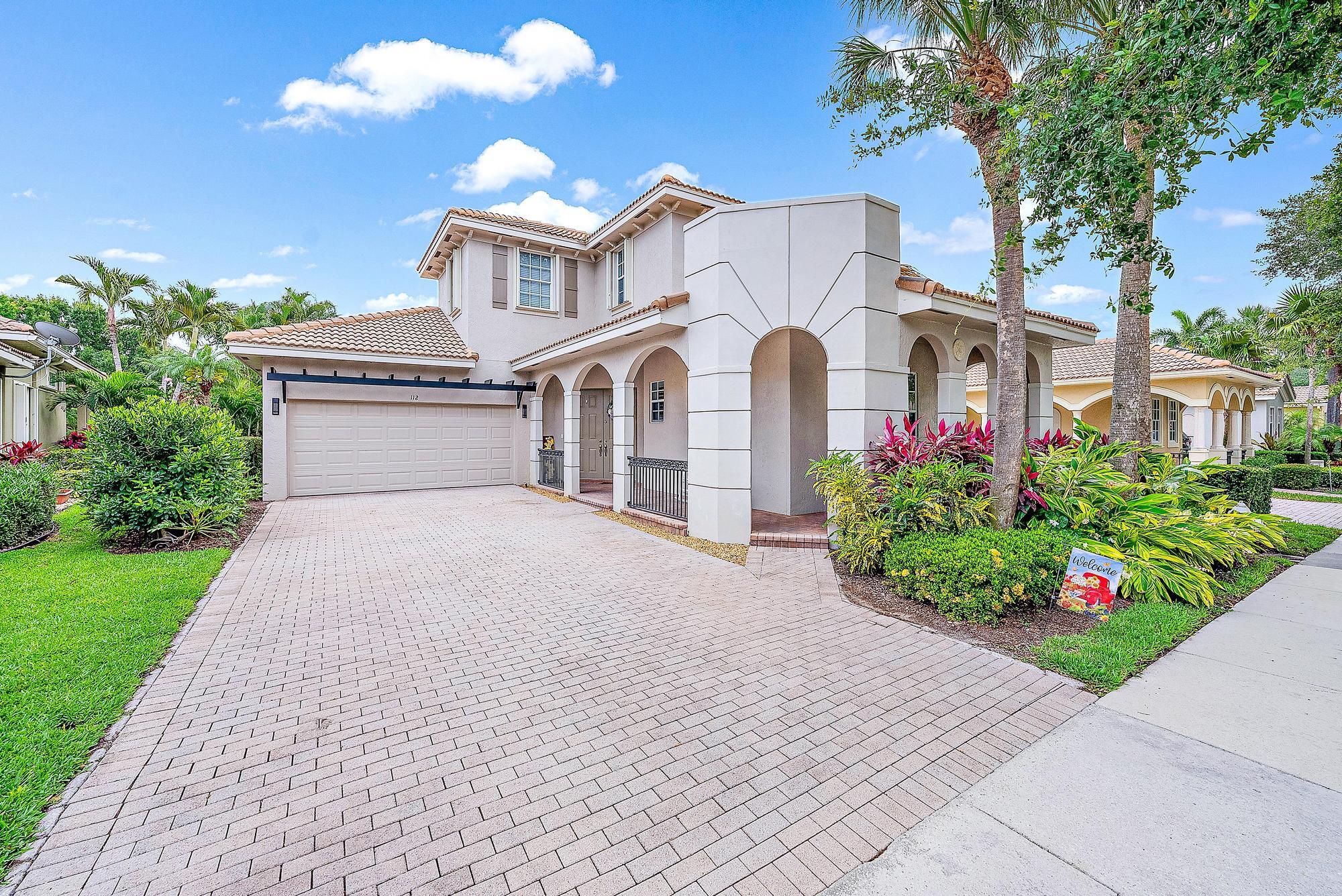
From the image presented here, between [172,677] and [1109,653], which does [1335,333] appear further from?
[172,677]

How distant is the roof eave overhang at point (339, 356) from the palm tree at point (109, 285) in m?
22.5

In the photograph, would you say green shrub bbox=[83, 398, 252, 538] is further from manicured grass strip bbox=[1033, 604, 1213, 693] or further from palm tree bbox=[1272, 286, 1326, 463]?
palm tree bbox=[1272, 286, 1326, 463]

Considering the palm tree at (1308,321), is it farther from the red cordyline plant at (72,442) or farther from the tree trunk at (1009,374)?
the red cordyline plant at (72,442)

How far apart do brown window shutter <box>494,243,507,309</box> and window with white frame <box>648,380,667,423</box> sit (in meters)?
5.27

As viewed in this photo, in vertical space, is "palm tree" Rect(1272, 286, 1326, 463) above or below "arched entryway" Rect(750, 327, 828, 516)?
above

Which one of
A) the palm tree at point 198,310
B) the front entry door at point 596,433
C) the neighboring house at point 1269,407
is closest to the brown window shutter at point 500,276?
the front entry door at point 596,433

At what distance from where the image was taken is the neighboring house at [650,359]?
810 centimetres

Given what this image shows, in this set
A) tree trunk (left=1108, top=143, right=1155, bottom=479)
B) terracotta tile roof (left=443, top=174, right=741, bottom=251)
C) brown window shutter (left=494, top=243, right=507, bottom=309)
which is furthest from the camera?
brown window shutter (left=494, top=243, right=507, bottom=309)

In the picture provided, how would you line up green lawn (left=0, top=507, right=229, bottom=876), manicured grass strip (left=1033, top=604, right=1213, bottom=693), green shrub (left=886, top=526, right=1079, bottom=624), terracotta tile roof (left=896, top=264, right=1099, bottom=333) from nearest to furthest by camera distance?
1. green lawn (left=0, top=507, right=229, bottom=876)
2. manicured grass strip (left=1033, top=604, right=1213, bottom=693)
3. green shrub (left=886, top=526, right=1079, bottom=624)
4. terracotta tile roof (left=896, top=264, right=1099, bottom=333)

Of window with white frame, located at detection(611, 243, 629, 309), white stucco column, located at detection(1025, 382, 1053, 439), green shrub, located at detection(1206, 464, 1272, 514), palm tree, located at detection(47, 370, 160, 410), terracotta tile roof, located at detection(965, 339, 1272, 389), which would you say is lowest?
green shrub, located at detection(1206, 464, 1272, 514)

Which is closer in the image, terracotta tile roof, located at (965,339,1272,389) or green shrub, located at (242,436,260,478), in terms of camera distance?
green shrub, located at (242,436,260,478)

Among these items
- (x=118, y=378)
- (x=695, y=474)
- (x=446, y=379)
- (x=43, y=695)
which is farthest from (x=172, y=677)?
(x=118, y=378)

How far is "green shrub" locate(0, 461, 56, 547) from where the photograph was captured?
783cm

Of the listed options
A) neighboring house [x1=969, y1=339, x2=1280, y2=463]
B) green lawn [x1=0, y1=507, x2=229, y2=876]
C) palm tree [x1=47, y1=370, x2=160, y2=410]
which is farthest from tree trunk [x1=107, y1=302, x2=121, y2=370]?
neighboring house [x1=969, y1=339, x2=1280, y2=463]
